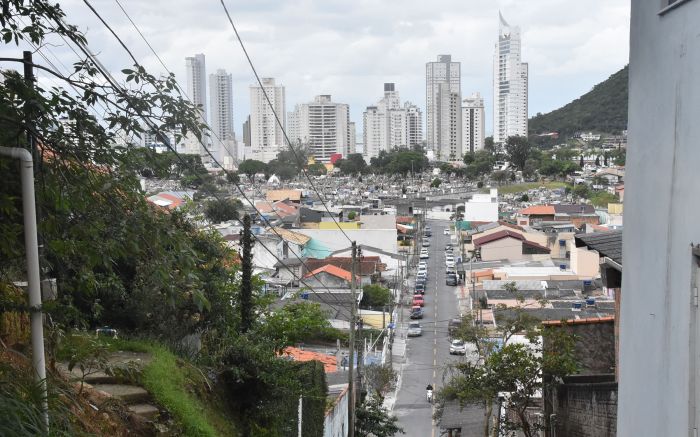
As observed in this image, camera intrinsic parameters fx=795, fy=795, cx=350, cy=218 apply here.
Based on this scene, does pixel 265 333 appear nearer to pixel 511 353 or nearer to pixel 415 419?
pixel 511 353

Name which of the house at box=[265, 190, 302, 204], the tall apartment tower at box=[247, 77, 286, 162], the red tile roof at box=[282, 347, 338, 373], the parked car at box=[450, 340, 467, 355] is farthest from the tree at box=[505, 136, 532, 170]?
the red tile roof at box=[282, 347, 338, 373]

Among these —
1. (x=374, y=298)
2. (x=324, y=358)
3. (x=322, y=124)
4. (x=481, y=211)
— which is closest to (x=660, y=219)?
(x=324, y=358)

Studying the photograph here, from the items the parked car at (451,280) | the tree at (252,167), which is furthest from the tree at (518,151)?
the parked car at (451,280)

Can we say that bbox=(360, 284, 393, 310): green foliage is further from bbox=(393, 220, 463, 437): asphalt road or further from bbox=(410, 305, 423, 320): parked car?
bbox=(410, 305, 423, 320): parked car

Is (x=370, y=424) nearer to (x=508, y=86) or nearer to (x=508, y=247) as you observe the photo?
(x=508, y=247)

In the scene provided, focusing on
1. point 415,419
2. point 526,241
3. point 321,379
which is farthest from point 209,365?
point 526,241
